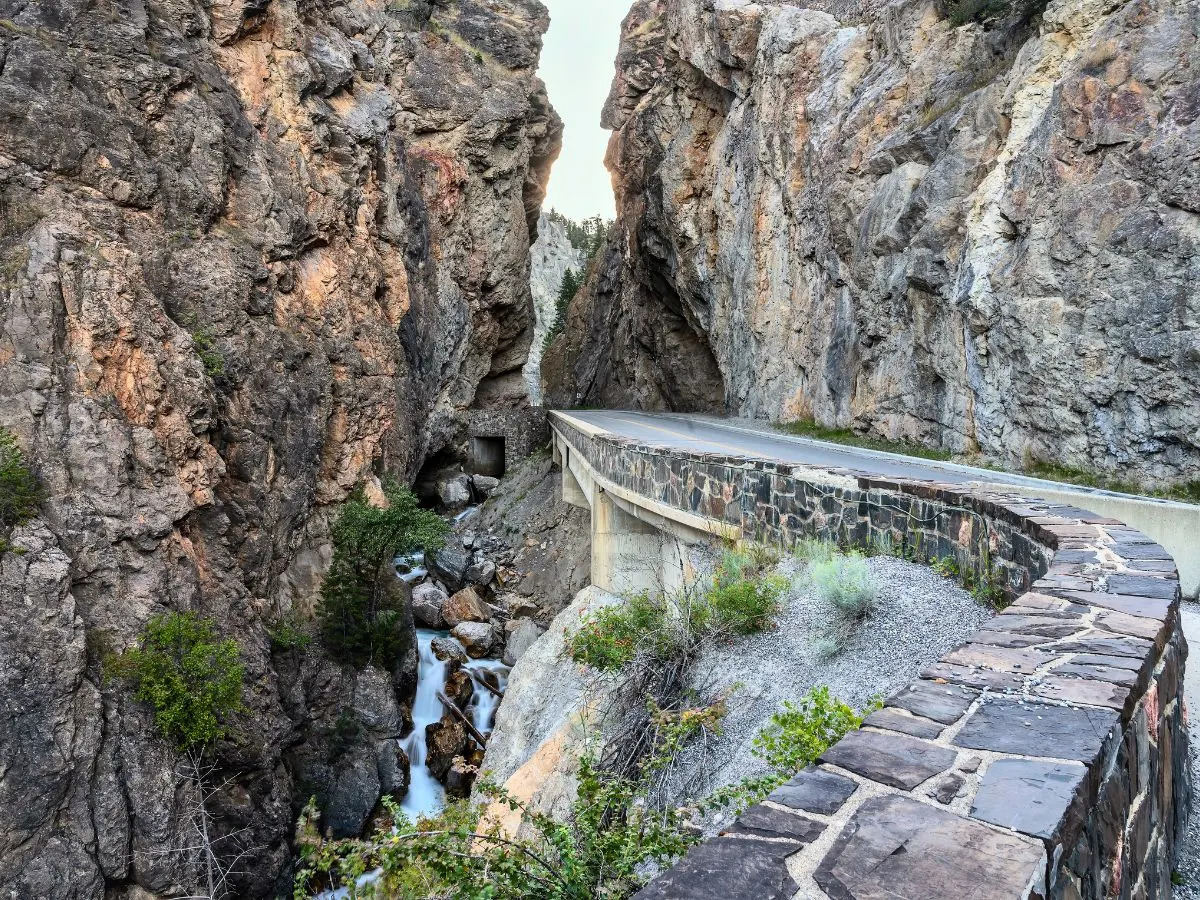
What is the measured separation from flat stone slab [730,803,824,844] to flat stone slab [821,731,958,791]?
301 millimetres

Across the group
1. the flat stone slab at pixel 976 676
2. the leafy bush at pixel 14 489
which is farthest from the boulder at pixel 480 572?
the flat stone slab at pixel 976 676

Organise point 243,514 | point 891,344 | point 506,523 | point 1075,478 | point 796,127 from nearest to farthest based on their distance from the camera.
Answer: point 1075,478
point 243,514
point 891,344
point 796,127
point 506,523

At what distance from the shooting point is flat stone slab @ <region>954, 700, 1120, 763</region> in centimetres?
211

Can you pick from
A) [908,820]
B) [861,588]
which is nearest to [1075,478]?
[861,588]

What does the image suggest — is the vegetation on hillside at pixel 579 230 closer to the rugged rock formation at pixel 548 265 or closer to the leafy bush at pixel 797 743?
the rugged rock formation at pixel 548 265

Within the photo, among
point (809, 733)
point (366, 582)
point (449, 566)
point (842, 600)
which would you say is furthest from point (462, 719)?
point (809, 733)

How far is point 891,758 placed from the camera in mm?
2189

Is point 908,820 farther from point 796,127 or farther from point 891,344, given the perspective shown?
point 796,127

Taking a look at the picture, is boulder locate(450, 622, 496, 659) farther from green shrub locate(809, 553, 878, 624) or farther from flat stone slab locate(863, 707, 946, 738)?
flat stone slab locate(863, 707, 946, 738)

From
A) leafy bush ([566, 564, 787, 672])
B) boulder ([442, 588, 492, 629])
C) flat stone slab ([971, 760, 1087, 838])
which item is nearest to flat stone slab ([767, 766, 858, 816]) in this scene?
flat stone slab ([971, 760, 1087, 838])

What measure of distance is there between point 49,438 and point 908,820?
14.6 metres

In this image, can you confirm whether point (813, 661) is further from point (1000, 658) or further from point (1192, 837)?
point (1000, 658)

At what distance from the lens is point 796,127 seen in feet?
80.6

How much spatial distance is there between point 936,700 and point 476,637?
1739 cm
